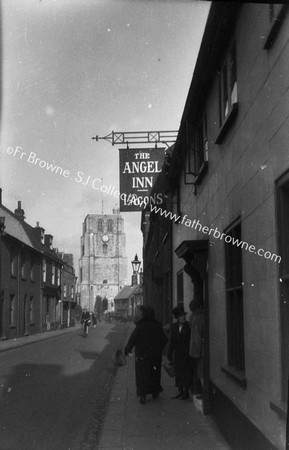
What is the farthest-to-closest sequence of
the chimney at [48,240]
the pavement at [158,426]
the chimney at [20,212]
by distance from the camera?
the chimney at [48,240] < the chimney at [20,212] < the pavement at [158,426]

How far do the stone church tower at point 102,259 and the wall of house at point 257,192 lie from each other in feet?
390

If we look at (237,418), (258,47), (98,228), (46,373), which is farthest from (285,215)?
(98,228)

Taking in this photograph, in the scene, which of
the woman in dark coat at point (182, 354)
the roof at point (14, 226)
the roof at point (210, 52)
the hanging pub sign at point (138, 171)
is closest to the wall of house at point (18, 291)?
the roof at point (14, 226)

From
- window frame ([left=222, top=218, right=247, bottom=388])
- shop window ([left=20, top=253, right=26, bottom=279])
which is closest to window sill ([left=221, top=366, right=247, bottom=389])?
window frame ([left=222, top=218, right=247, bottom=388])

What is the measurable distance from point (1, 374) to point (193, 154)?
→ 693cm

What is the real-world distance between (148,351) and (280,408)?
546cm

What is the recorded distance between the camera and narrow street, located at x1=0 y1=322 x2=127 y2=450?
633 cm

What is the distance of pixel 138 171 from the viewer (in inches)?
503

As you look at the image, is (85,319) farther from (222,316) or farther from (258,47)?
(258,47)

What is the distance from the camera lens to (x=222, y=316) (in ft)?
Result: 22.0

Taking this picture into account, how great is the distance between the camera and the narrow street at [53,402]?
20.8 ft

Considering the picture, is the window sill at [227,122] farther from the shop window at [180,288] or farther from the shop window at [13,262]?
the shop window at [13,262]

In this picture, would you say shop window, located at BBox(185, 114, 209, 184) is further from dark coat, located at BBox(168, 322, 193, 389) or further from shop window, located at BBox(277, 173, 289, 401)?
shop window, located at BBox(277, 173, 289, 401)

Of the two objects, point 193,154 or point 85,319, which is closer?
point 193,154
